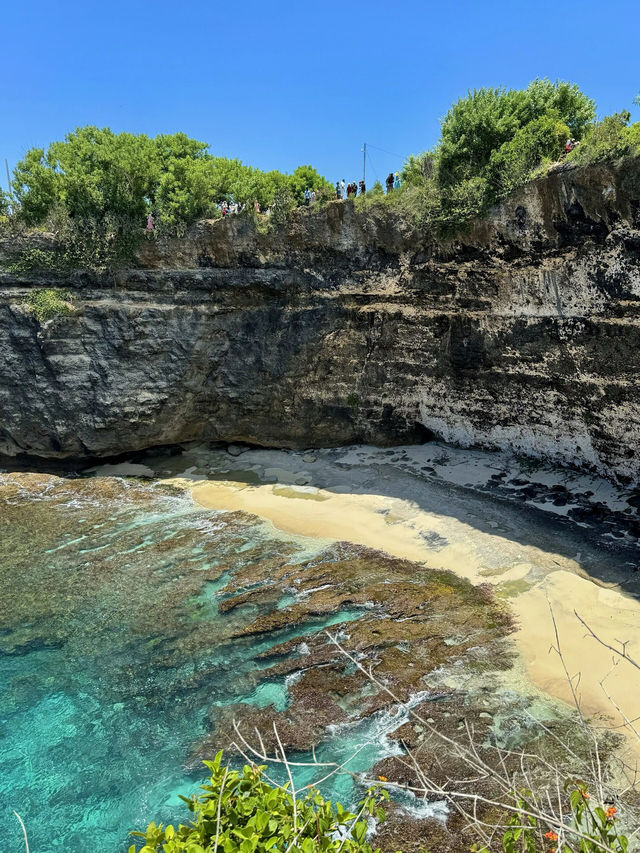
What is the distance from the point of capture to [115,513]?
1970 centimetres

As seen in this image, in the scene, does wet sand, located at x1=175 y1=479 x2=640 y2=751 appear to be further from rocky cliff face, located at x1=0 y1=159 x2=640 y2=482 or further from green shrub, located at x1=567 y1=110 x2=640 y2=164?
green shrub, located at x1=567 y1=110 x2=640 y2=164

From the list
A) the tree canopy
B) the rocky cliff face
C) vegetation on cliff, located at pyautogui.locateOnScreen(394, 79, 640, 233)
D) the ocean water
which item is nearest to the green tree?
vegetation on cliff, located at pyautogui.locateOnScreen(394, 79, 640, 233)

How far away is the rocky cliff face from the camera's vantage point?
19922 mm

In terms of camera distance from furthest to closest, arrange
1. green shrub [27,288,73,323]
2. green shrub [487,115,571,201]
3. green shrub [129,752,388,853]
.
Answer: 1. green shrub [27,288,73,323]
2. green shrub [487,115,571,201]
3. green shrub [129,752,388,853]

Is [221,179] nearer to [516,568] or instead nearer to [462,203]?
[462,203]

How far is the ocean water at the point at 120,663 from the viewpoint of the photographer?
360 inches

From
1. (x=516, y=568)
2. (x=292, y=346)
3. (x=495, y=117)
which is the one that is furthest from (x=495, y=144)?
(x=516, y=568)

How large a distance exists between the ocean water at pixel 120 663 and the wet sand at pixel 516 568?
171cm

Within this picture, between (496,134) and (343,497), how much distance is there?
45.6ft

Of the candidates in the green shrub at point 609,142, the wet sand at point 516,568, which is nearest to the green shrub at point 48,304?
the wet sand at point 516,568

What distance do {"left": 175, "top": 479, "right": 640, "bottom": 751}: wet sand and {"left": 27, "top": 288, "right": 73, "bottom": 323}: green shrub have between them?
8.55 meters

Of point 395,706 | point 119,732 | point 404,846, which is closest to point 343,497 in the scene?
point 395,706

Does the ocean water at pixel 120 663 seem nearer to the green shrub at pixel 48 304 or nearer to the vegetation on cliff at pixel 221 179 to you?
the green shrub at pixel 48 304

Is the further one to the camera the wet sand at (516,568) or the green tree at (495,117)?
the green tree at (495,117)
